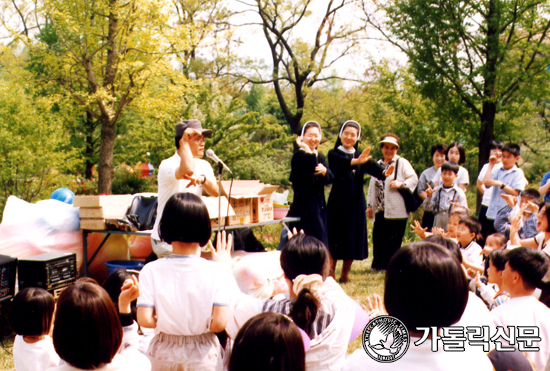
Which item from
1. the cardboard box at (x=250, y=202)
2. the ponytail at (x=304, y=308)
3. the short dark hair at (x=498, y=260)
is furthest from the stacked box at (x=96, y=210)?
the short dark hair at (x=498, y=260)

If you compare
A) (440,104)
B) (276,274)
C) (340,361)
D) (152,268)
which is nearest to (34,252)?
(276,274)

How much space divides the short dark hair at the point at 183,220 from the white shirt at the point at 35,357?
33.4 inches

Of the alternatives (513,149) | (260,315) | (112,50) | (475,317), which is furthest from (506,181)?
(112,50)

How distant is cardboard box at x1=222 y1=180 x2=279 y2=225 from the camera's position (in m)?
5.38

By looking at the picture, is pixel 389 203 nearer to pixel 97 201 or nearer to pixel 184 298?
pixel 97 201

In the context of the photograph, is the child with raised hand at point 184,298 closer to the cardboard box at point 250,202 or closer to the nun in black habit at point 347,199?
the cardboard box at point 250,202

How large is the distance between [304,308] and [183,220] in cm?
67

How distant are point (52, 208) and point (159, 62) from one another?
7086 mm

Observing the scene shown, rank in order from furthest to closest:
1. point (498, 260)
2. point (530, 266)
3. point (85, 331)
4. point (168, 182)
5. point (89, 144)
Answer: point (89, 144) < point (168, 182) < point (498, 260) < point (530, 266) < point (85, 331)

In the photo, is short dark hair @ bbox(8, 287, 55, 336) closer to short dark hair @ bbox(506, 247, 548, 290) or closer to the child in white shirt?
short dark hair @ bbox(506, 247, 548, 290)

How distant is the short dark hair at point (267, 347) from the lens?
1.34 metres

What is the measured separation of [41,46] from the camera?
37.9ft

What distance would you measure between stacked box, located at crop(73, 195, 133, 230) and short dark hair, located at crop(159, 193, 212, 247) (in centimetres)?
323

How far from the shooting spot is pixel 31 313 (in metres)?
2.38
